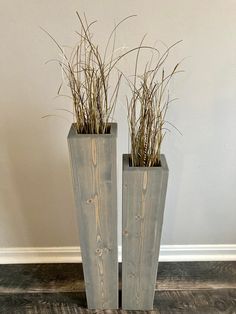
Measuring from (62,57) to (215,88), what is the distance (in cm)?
68

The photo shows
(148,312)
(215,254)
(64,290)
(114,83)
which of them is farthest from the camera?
(215,254)

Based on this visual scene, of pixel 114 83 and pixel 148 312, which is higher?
pixel 114 83

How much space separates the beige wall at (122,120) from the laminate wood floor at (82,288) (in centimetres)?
16

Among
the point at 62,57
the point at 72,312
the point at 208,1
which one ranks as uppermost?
the point at 208,1

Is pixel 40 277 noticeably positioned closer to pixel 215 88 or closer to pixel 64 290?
pixel 64 290

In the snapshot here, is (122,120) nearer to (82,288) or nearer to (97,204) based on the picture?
(97,204)

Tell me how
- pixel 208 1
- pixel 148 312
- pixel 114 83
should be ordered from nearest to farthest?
pixel 208 1 → pixel 114 83 → pixel 148 312

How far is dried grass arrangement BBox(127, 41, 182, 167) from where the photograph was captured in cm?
106

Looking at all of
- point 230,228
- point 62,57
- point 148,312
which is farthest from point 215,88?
point 148,312

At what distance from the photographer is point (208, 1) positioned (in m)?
1.12

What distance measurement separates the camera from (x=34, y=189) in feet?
4.99

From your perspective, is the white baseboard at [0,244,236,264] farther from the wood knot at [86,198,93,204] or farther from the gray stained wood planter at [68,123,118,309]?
the wood knot at [86,198,93,204]

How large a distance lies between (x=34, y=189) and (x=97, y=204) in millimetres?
536

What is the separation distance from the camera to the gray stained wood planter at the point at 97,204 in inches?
39.8
